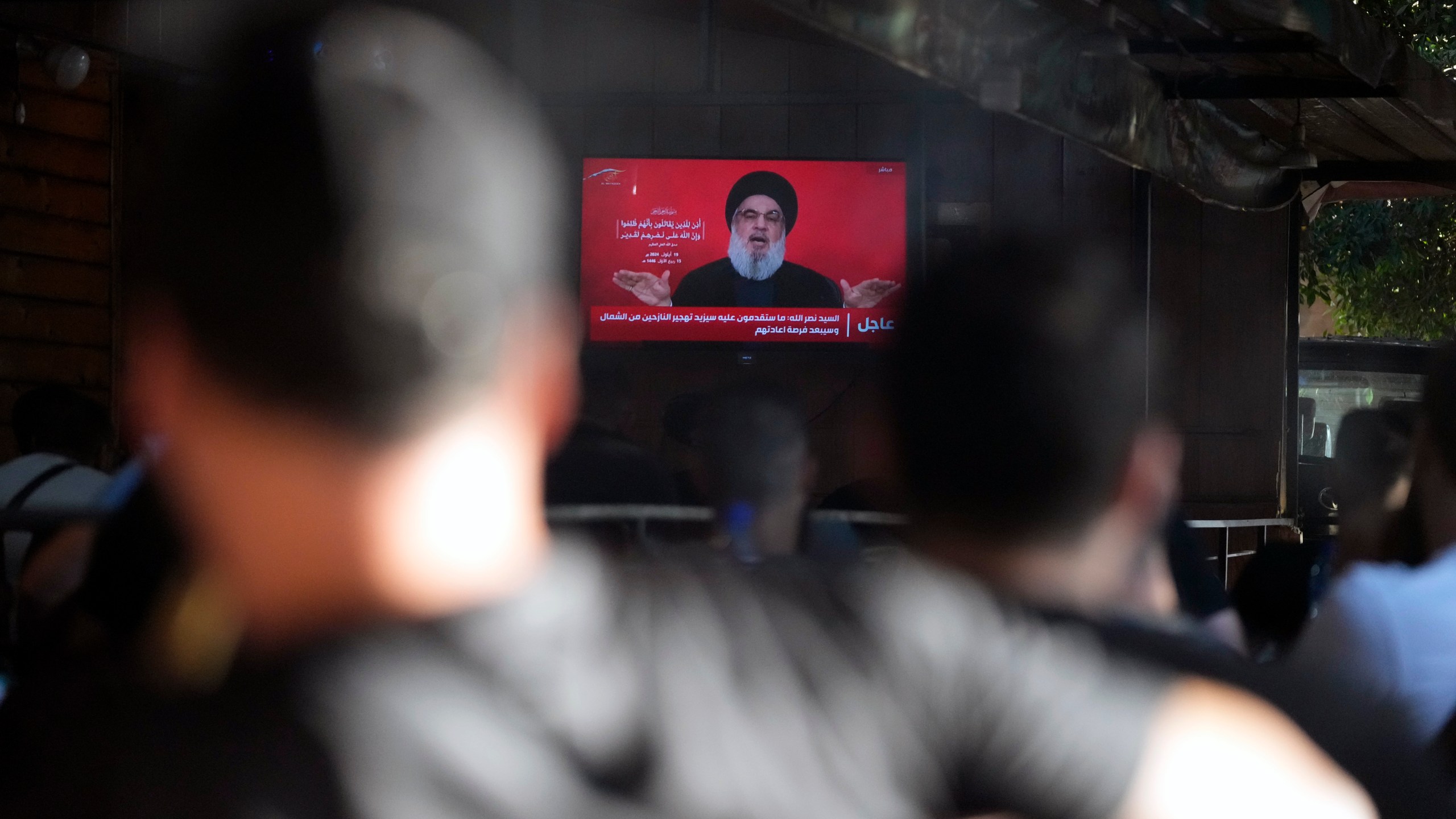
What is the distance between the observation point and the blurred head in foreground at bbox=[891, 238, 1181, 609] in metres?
1.09

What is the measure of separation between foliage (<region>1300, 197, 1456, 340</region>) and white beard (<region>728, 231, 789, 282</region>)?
7.30 meters

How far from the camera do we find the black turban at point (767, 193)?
6883 millimetres

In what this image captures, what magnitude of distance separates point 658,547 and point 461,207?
1616 millimetres

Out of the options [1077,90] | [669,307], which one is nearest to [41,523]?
[1077,90]

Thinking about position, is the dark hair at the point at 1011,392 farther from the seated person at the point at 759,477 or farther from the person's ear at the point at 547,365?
the seated person at the point at 759,477

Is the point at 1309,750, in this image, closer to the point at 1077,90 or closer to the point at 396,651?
the point at 396,651

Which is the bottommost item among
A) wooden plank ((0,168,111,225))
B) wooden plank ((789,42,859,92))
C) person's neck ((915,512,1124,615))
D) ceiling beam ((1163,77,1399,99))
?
person's neck ((915,512,1124,615))

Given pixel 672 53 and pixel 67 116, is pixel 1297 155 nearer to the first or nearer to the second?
pixel 672 53

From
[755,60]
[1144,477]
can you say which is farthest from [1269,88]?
[1144,477]

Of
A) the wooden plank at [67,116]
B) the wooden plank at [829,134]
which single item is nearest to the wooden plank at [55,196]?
the wooden plank at [67,116]

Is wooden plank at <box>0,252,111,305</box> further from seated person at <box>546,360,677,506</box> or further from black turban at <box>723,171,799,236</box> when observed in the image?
seated person at <box>546,360,677,506</box>

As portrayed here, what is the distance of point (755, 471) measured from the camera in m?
3.30

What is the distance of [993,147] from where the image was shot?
7.40 metres

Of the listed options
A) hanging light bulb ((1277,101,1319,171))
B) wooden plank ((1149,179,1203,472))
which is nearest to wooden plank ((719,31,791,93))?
wooden plank ((1149,179,1203,472))
